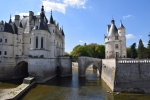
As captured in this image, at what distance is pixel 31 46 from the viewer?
142 ft

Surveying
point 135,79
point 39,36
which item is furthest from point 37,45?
point 135,79

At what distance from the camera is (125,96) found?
2545 centimetres

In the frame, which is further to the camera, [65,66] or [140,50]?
[140,50]

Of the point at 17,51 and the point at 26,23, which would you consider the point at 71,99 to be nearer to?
the point at 17,51

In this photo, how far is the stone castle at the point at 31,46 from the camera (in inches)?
1527

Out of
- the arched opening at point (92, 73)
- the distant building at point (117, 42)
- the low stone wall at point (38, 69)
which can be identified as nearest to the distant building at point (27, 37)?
the low stone wall at point (38, 69)

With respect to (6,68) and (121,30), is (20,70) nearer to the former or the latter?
(6,68)

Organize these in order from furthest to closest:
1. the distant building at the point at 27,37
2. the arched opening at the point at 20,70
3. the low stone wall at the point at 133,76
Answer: the arched opening at the point at 20,70
the distant building at the point at 27,37
the low stone wall at the point at 133,76

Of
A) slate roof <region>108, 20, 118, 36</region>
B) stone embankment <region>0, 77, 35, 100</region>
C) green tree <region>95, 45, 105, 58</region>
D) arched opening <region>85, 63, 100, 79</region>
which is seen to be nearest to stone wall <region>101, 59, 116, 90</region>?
arched opening <region>85, 63, 100, 79</region>

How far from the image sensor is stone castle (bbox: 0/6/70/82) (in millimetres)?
38781

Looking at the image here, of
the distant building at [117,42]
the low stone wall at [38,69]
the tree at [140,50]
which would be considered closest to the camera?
the low stone wall at [38,69]

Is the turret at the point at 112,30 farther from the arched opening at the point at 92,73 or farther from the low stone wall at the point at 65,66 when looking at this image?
the low stone wall at the point at 65,66

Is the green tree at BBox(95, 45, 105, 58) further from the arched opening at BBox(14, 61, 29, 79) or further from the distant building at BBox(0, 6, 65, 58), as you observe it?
the arched opening at BBox(14, 61, 29, 79)

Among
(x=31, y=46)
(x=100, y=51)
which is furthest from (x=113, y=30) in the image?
(x=100, y=51)
